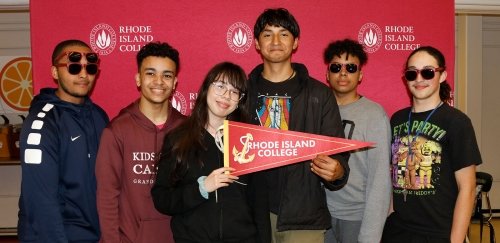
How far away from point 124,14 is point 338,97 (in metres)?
2.05

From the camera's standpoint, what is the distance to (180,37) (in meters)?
Result: 3.89

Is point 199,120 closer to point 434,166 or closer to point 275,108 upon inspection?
point 275,108

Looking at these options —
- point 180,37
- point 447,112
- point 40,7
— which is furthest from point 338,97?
point 40,7

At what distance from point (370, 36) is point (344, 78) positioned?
1.03 metres

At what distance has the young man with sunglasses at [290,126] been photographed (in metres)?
2.57

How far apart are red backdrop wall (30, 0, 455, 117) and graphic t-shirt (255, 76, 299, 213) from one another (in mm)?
1212

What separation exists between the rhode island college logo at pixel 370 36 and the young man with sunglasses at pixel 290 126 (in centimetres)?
134

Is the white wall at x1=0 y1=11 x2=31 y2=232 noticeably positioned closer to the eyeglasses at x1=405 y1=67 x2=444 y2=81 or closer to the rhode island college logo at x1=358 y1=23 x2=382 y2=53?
the rhode island college logo at x1=358 y1=23 x2=382 y2=53

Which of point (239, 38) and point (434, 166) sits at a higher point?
point (239, 38)

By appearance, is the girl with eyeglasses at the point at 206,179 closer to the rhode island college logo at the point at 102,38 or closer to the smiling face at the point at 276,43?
the smiling face at the point at 276,43

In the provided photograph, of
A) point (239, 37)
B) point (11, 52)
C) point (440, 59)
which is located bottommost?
point (440, 59)

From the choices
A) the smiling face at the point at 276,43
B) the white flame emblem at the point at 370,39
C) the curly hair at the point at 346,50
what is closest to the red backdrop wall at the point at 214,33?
the white flame emblem at the point at 370,39

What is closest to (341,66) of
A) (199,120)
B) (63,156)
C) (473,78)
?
(199,120)

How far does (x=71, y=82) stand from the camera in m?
2.96
